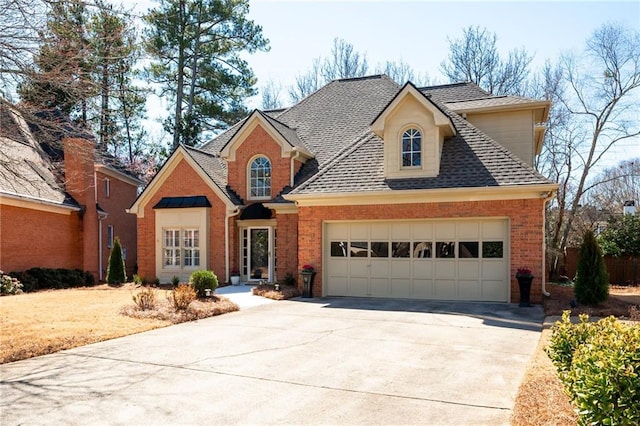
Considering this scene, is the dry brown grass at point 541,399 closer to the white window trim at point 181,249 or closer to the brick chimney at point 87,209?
the white window trim at point 181,249

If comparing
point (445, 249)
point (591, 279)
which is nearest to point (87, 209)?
point (445, 249)

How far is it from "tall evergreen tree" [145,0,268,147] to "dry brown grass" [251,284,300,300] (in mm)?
18094

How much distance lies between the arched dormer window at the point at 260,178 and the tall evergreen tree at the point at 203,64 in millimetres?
13370

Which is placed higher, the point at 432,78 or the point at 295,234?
the point at 432,78

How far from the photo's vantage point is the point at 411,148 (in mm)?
15234

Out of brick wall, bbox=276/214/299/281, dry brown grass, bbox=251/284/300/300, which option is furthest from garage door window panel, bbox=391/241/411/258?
brick wall, bbox=276/214/299/281

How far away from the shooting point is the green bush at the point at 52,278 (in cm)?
1889

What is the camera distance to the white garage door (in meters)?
13.9

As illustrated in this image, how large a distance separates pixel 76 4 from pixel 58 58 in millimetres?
989

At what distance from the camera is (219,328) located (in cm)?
1018

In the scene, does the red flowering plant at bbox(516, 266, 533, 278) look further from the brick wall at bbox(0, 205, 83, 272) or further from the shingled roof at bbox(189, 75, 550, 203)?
the brick wall at bbox(0, 205, 83, 272)

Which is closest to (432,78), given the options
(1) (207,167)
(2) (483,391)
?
(1) (207,167)

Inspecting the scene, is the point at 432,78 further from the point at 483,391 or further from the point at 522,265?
the point at 483,391

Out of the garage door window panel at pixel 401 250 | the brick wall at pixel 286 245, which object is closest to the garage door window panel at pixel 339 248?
the garage door window panel at pixel 401 250
